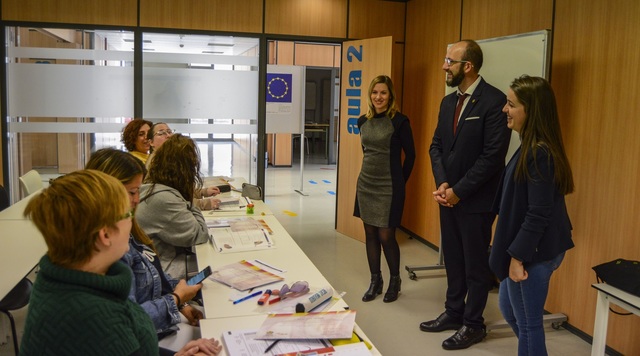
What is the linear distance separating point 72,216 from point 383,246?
10.2 ft

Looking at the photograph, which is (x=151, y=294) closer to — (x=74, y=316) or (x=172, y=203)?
(x=172, y=203)

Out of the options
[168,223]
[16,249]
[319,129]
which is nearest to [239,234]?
[168,223]

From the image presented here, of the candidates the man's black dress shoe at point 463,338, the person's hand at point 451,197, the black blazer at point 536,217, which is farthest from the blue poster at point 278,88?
the black blazer at point 536,217

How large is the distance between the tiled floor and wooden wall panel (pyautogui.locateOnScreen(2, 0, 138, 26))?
113 inches

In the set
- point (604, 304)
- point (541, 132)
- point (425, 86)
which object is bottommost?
point (604, 304)

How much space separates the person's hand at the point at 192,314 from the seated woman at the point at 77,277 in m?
1.06

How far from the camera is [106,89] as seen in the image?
5.59 m

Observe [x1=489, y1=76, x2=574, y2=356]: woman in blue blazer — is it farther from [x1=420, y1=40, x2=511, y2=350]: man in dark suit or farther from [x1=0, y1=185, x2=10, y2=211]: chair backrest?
[x1=0, y1=185, x2=10, y2=211]: chair backrest

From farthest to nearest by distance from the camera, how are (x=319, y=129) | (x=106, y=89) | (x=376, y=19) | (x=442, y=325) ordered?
(x=319, y=129) < (x=376, y=19) < (x=106, y=89) < (x=442, y=325)

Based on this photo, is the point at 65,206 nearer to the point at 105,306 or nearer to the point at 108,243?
the point at 108,243

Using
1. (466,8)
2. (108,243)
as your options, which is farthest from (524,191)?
(466,8)

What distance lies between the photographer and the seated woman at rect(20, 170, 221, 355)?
3.80 feet

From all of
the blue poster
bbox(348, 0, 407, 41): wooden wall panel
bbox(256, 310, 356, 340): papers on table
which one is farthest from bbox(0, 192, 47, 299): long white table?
the blue poster

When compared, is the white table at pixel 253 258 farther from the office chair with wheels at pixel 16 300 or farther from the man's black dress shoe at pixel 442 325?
the man's black dress shoe at pixel 442 325
